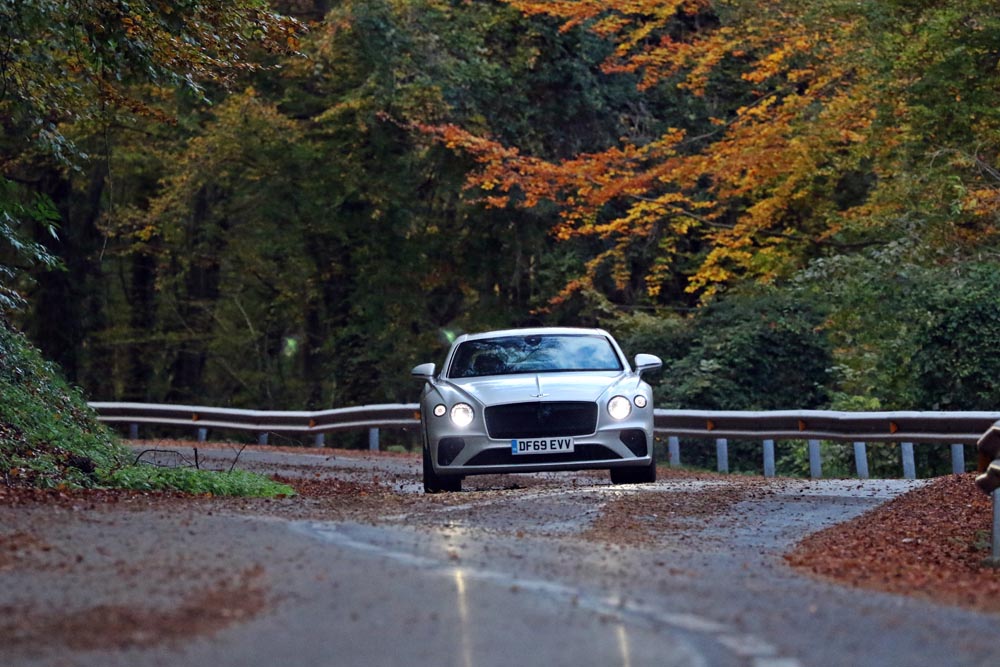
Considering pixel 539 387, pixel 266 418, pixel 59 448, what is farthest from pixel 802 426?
pixel 266 418

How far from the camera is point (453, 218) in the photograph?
3912 cm

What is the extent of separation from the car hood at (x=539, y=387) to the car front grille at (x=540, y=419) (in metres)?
0.07

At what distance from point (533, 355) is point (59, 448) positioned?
4.90m

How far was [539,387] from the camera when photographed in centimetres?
1594

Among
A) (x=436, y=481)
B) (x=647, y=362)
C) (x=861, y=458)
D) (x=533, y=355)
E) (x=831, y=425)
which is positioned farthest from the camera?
(x=831, y=425)

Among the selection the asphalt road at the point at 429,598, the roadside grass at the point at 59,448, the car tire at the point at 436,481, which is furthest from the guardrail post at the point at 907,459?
the asphalt road at the point at 429,598

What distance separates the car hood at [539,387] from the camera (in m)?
15.8

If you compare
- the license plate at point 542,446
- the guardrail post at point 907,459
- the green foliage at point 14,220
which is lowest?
the guardrail post at point 907,459

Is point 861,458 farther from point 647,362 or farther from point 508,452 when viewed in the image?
point 508,452

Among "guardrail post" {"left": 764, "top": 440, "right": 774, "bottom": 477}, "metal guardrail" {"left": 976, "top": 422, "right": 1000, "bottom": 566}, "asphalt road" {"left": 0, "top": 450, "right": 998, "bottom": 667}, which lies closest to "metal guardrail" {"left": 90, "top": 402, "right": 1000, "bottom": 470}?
"guardrail post" {"left": 764, "top": 440, "right": 774, "bottom": 477}

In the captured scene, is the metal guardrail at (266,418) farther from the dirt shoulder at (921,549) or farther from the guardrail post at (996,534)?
the guardrail post at (996,534)

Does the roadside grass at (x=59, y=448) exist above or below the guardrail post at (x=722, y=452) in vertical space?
above

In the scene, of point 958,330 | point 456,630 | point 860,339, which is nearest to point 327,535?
point 456,630

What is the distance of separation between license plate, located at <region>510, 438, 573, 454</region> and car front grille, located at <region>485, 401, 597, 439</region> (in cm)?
6
